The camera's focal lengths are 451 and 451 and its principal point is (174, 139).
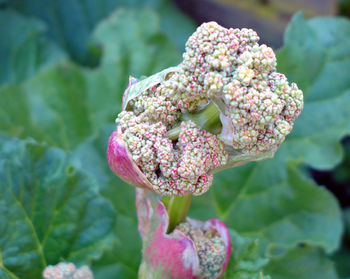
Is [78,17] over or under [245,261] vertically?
over

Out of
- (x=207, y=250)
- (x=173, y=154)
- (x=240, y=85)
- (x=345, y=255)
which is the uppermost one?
(x=240, y=85)

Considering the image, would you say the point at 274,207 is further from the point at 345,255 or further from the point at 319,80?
the point at 345,255

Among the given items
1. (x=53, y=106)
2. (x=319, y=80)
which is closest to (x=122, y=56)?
(x=53, y=106)

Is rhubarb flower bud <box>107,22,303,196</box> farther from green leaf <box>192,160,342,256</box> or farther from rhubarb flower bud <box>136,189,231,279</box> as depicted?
green leaf <box>192,160,342,256</box>

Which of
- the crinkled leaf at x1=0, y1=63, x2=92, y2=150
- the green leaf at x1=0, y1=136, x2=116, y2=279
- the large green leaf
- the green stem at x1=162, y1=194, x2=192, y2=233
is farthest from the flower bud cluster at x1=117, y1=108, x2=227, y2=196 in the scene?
the large green leaf

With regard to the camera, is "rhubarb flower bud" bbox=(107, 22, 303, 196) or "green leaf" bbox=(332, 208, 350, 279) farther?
"green leaf" bbox=(332, 208, 350, 279)

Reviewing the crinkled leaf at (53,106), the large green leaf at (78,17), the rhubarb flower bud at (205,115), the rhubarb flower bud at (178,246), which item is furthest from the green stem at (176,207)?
the large green leaf at (78,17)

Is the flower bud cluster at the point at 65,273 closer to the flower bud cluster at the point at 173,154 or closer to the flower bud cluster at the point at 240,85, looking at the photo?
the flower bud cluster at the point at 173,154
